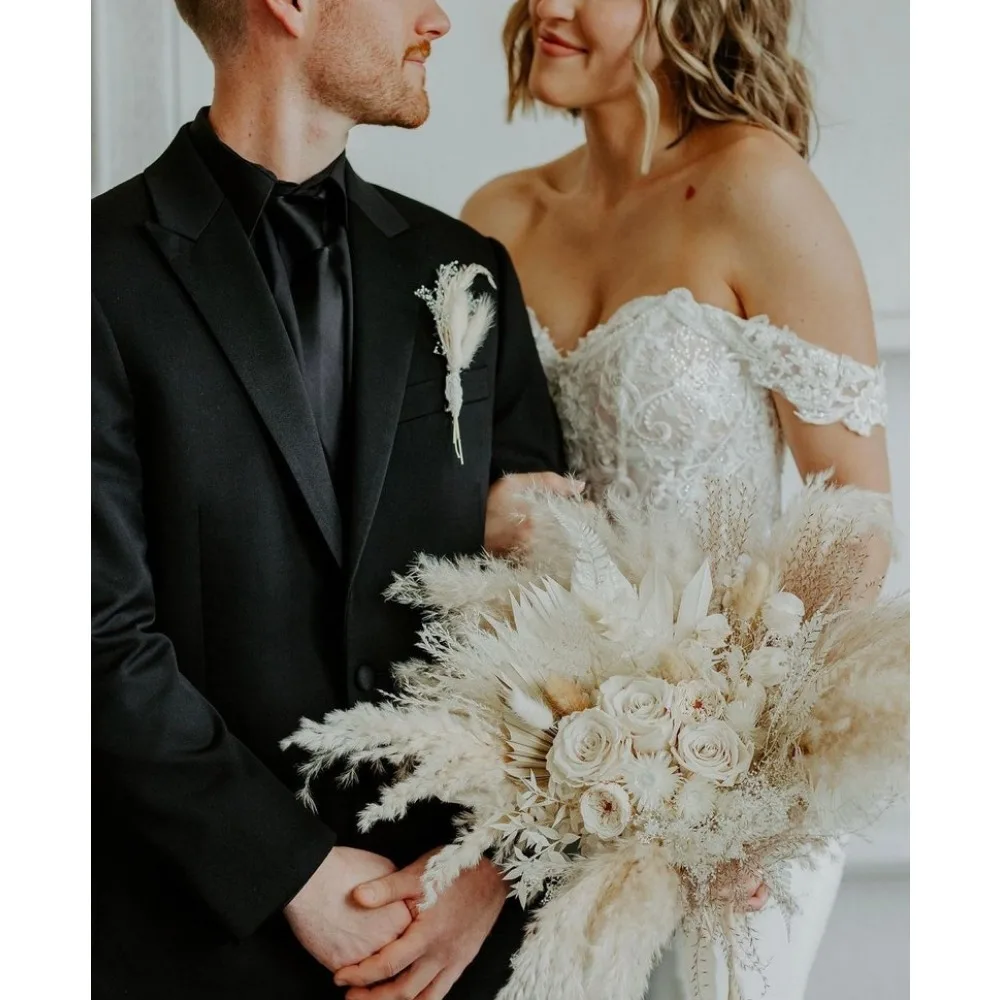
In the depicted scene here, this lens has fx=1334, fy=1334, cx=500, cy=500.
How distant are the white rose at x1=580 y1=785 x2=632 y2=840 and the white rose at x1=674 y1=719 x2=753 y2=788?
0.07 meters

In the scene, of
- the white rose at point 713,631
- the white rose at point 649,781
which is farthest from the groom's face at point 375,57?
the white rose at point 649,781

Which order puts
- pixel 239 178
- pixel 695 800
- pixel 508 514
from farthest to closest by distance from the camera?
pixel 508 514, pixel 239 178, pixel 695 800

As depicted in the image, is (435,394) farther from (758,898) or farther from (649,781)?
(758,898)

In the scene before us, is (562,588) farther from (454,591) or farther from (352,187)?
(352,187)

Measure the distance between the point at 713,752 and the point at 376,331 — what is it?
556 mm

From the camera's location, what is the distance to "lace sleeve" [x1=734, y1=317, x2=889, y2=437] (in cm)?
151

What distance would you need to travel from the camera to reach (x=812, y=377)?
4.95 feet

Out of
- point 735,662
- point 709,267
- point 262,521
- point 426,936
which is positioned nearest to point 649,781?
point 735,662

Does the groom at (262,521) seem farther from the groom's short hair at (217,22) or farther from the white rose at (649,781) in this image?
the white rose at (649,781)

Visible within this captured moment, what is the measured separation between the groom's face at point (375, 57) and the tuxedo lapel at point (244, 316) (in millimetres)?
163

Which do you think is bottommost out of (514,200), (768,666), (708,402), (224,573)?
(768,666)

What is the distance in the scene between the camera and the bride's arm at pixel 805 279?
1511 millimetres
